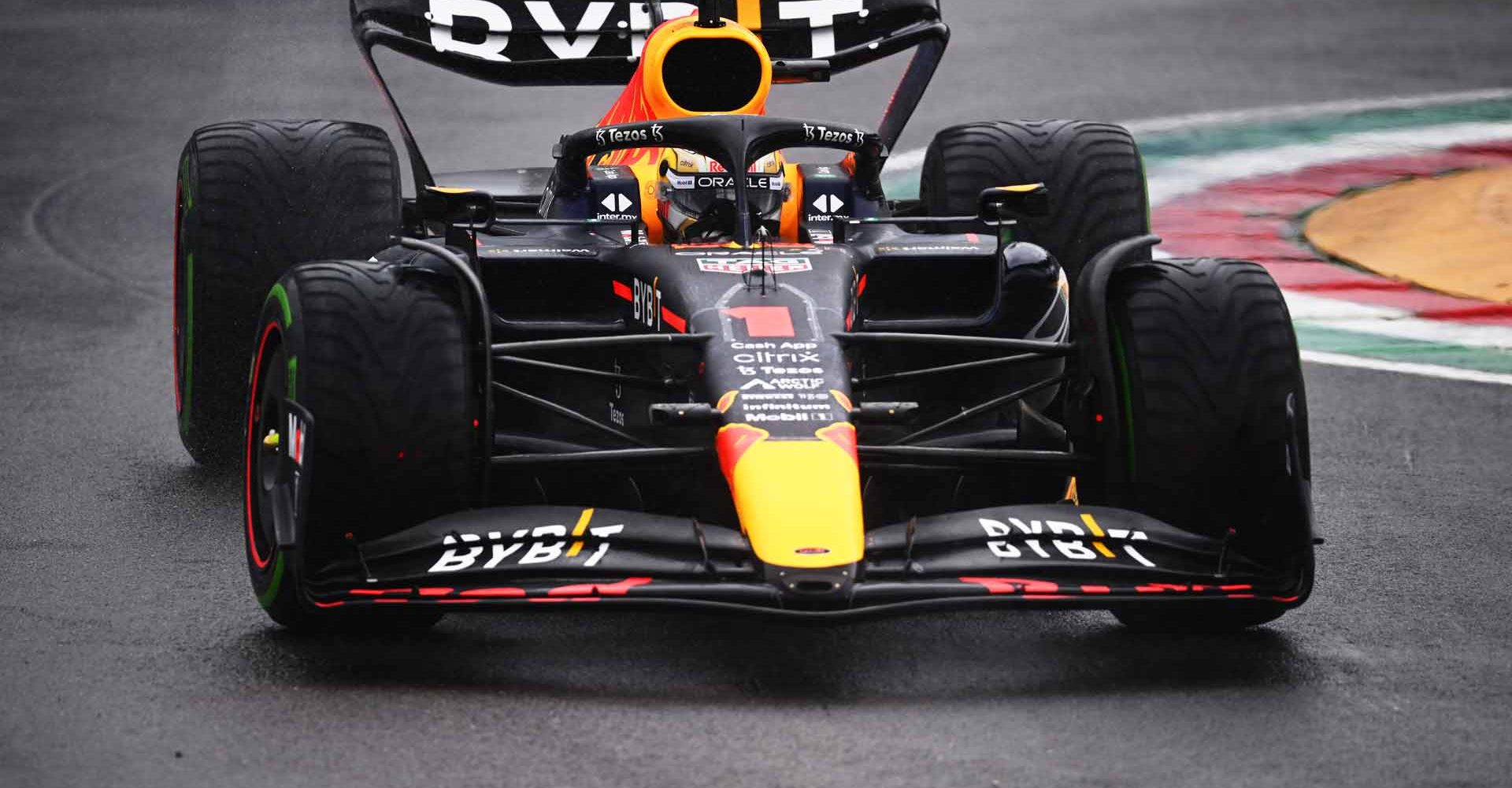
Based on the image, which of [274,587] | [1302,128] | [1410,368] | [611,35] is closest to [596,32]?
[611,35]

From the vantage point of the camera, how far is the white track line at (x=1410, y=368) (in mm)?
9773

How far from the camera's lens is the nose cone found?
554 centimetres

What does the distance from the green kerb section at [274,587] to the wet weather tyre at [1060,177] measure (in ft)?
11.8

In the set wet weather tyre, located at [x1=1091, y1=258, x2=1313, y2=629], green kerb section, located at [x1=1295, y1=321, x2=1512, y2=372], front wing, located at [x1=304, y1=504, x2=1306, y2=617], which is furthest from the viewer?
green kerb section, located at [x1=1295, y1=321, x2=1512, y2=372]

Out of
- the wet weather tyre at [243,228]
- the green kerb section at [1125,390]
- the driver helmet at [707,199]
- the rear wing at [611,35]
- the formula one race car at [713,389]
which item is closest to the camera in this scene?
the formula one race car at [713,389]

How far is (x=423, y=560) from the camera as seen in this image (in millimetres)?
5703

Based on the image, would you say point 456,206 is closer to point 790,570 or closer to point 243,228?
point 243,228

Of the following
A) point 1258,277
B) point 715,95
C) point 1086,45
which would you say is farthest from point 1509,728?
point 1086,45

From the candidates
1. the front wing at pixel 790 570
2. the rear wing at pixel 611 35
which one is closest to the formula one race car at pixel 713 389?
the front wing at pixel 790 570

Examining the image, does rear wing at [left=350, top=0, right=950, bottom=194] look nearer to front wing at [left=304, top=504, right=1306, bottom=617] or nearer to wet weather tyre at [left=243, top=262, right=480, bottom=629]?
wet weather tyre at [left=243, top=262, right=480, bottom=629]

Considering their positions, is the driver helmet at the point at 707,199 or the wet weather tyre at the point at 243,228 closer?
the driver helmet at the point at 707,199

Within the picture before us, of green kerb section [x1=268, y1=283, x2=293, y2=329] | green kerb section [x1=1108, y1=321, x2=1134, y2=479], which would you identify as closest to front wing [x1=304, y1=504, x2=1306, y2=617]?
green kerb section [x1=1108, y1=321, x2=1134, y2=479]

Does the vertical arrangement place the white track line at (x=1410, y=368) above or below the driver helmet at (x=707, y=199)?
below

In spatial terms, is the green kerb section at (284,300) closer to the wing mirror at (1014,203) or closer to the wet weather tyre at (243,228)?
the wet weather tyre at (243,228)
